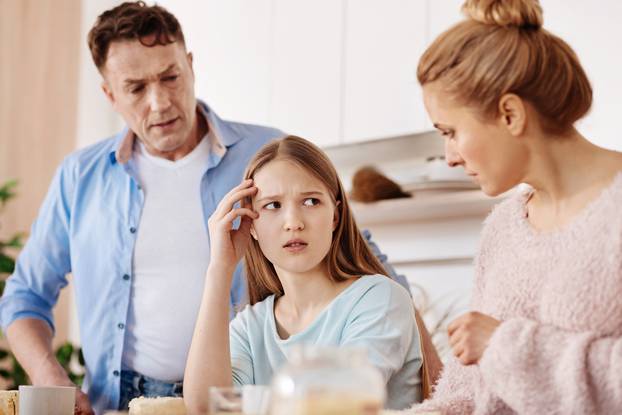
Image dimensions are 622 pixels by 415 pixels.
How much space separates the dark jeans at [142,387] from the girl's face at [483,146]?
122 centimetres

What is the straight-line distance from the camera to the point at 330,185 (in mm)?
1711

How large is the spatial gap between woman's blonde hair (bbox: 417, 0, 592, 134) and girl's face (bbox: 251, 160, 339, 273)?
49cm

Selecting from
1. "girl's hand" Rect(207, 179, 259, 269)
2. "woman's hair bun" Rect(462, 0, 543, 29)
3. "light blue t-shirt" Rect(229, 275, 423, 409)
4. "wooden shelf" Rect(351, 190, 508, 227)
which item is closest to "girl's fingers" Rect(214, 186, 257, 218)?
"girl's hand" Rect(207, 179, 259, 269)

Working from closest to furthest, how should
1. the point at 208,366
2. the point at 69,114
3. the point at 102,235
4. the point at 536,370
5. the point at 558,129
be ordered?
the point at 536,370
the point at 558,129
the point at 208,366
the point at 102,235
the point at 69,114

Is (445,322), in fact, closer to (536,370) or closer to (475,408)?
(475,408)

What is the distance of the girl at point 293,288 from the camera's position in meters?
1.56

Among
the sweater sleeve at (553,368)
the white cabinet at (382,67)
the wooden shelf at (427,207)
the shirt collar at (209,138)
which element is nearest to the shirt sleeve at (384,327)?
the sweater sleeve at (553,368)

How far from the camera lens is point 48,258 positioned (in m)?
2.55

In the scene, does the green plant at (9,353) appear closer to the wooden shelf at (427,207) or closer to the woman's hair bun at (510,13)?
the wooden shelf at (427,207)

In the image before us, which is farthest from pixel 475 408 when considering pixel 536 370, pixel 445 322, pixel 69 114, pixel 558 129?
pixel 69 114

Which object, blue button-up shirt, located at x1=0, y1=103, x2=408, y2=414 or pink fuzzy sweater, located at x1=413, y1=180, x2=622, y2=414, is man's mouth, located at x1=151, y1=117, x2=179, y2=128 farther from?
pink fuzzy sweater, located at x1=413, y1=180, x2=622, y2=414

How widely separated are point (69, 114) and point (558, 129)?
3470mm

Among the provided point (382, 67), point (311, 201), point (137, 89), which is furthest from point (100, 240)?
point (382, 67)

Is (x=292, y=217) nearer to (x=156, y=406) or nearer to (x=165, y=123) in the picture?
(x=156, y=406)
